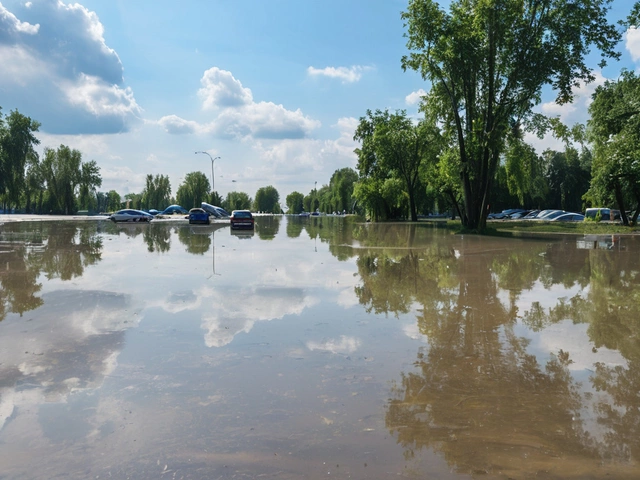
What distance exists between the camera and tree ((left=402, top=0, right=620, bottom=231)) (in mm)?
31594

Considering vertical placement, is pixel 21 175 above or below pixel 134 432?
above

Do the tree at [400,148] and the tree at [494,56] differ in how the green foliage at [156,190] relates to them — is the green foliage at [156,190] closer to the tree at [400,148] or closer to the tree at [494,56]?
the tree at [400,148]

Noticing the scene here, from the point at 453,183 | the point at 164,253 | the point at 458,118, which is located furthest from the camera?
the point at 453,183

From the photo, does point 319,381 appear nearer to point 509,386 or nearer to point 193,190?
point 509,386

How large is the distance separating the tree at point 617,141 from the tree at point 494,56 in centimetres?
621

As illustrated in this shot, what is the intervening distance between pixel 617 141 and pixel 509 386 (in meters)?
37.5

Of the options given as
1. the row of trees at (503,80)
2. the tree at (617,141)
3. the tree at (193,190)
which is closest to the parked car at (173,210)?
the tree at (193,190)

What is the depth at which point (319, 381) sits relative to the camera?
5.66 meters

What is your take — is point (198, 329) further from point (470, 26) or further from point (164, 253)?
point (470, 26)

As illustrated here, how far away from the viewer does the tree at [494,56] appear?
1244 inches

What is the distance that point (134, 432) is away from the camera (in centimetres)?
445

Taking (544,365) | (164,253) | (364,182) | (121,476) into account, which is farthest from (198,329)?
(364,182)

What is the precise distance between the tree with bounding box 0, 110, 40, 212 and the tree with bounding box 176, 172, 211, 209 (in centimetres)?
6397

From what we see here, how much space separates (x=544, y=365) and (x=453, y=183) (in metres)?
44.1
